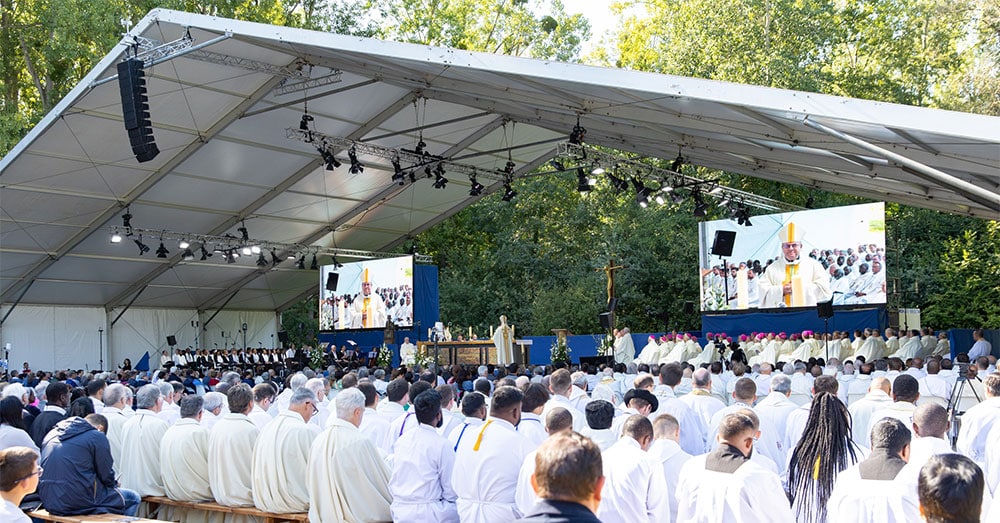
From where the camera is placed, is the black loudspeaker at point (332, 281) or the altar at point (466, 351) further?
the black loudspeaker at point (332, 281)

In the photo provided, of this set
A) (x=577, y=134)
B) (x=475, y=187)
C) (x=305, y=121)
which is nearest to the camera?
(x=577, y=134)

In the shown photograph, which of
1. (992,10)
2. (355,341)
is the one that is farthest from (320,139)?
(992,10)

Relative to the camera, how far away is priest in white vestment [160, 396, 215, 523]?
283 inches

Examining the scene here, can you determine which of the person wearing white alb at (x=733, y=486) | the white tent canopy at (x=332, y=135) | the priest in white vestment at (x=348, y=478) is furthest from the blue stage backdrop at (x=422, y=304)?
the person wearing white alb at (x=733, y=486)

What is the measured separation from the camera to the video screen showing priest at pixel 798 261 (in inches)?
789

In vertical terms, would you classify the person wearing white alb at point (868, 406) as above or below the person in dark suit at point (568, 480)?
below

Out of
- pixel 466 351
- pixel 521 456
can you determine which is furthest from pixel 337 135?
pixel 521 456

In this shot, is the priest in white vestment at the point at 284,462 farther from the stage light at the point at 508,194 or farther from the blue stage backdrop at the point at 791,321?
the blue stage backdrop at the point at 791,321

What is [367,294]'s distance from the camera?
28.1m

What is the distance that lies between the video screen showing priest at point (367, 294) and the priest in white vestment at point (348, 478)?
69.7 feet

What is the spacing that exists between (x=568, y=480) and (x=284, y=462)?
4219 mm

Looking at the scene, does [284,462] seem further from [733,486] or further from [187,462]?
[733,486]

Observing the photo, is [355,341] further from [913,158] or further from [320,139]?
[913,158]

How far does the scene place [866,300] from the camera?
65.6 feet
